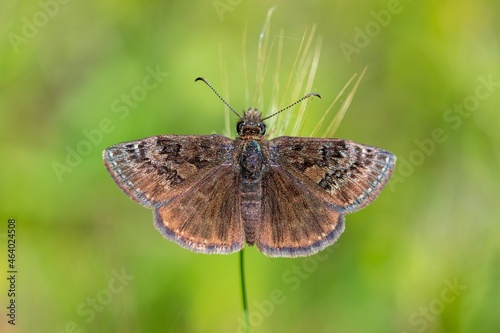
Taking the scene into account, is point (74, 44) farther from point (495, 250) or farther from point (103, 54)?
point (495, 250)

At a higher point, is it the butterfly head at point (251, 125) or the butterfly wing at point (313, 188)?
the butterfly head at point (251, 125)

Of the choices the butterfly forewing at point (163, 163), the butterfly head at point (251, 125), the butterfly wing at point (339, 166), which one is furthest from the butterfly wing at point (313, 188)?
the butterfly forewing at point (163, 163)

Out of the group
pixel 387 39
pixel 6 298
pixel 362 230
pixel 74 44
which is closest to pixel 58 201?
pixel 6 298

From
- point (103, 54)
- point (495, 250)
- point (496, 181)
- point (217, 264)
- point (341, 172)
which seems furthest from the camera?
point (103, 54)

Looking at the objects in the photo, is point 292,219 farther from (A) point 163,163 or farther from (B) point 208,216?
(A) point 163,163

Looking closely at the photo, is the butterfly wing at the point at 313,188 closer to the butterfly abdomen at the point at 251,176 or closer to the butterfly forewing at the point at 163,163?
the butterfly abdomen at the point at 251,176

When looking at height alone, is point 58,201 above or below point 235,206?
below
